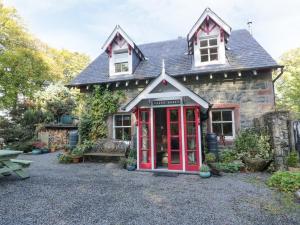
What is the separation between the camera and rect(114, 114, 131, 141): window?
1051cm

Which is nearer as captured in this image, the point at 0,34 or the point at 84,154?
the point at 84,154

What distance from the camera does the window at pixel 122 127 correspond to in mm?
10508

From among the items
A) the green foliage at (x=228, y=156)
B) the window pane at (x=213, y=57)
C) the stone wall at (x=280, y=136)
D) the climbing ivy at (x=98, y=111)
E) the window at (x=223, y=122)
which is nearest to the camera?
the stone wall at (x=280, y=136)

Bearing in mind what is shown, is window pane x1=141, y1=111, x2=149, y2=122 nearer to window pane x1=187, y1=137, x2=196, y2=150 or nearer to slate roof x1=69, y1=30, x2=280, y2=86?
window pane x1=187, y1=137, x2=196, y2=150

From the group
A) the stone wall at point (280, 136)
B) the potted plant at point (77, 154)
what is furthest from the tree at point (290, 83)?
the potted plant at point (77, 154)

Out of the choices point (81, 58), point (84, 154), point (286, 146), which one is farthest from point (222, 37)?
point (81, 58)

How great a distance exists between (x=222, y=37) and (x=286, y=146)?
18.9ft

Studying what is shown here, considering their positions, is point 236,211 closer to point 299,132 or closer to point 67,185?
point 67,185

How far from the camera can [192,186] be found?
5801 mm

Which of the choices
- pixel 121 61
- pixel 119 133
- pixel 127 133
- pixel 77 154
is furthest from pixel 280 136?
pixel 77 154

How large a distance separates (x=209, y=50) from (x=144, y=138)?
220 inches

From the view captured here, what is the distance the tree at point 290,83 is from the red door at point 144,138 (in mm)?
19903

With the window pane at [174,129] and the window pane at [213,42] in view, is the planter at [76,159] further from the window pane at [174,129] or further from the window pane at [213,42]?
the window pane at [213,42]

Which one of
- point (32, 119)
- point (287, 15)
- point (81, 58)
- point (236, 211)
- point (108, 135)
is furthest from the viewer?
point (81, 58)
